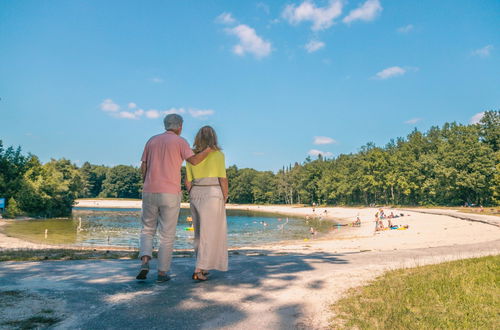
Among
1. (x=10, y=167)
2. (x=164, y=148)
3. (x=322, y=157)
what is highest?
(x=322, y=157)

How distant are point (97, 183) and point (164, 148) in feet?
571

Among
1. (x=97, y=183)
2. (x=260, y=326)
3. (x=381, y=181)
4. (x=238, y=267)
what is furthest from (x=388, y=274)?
(x=97, y=183)

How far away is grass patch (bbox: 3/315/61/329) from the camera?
326 cm

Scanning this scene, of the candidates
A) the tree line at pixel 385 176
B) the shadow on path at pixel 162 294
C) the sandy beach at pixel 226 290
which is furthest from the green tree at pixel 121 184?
the shadow on path at pixel 162 294

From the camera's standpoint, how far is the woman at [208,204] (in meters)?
5.33

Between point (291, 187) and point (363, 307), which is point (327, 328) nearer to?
point (363, 307)

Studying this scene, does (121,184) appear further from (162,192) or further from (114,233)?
(162,192)

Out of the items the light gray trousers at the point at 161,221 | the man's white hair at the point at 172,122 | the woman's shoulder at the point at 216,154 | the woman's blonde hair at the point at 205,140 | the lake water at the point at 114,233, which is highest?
the man's white hair at the point at 172,122

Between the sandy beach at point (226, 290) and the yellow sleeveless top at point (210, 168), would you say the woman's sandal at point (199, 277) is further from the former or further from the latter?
the yellow sleeveless top at point (210, 168)

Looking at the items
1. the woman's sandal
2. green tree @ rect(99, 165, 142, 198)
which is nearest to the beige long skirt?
the woman's sandal

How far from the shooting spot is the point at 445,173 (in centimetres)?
6669

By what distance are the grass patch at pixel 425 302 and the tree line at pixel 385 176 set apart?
165ft

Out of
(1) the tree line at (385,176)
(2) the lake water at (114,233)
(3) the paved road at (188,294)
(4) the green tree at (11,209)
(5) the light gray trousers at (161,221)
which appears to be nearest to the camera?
(3) the paved road at (188,294)

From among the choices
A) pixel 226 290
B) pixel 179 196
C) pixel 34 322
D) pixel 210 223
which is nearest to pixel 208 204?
pixel 210 223
